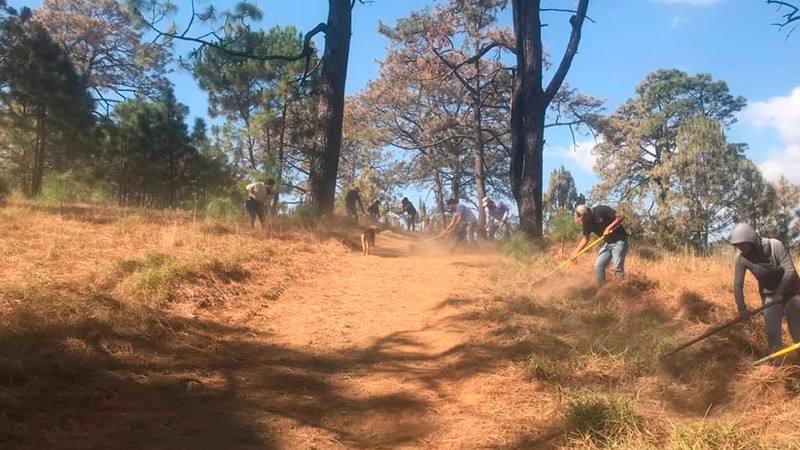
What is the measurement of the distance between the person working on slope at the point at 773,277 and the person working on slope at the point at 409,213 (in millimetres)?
14897

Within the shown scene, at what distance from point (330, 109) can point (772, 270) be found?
935cm

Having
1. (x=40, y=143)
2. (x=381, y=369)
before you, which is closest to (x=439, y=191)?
(x=40, y=143)

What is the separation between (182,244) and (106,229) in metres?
1.56

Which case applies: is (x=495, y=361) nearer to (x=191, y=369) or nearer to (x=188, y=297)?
(x=191, y=369)

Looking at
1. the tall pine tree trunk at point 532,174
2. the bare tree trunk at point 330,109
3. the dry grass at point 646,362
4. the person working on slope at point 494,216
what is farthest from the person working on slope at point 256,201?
the person working on slope at point 494,216

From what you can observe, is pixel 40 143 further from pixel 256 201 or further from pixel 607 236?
pixel 607 236

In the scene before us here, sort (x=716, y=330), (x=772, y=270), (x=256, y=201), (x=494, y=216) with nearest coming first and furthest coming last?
(x=716, y=330) → (x=772, y=270) → (x=256, y=201) → (x=494, y=216)

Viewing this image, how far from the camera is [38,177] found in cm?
1585

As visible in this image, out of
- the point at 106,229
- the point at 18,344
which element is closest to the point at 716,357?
the point at 18,344

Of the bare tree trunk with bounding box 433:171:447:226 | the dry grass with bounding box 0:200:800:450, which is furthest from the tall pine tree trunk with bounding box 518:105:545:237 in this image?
the bare tree trunk with bounding box 433:171:447:226

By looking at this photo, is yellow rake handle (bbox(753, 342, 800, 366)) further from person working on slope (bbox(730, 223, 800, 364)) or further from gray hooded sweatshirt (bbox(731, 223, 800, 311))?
gray hooded sweatshirt (bbox(731, 223, 800, 311))

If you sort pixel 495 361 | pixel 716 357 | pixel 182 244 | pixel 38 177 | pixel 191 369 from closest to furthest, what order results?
1. pixel 191 369
2. pixel 495 361
3. pixel 716 357
4. pixel 182 244
5. pixel 38 177

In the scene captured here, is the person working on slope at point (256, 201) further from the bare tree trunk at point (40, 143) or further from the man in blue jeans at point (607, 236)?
the bare tree trunk at point (40, 143)

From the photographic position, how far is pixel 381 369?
4887 mm
